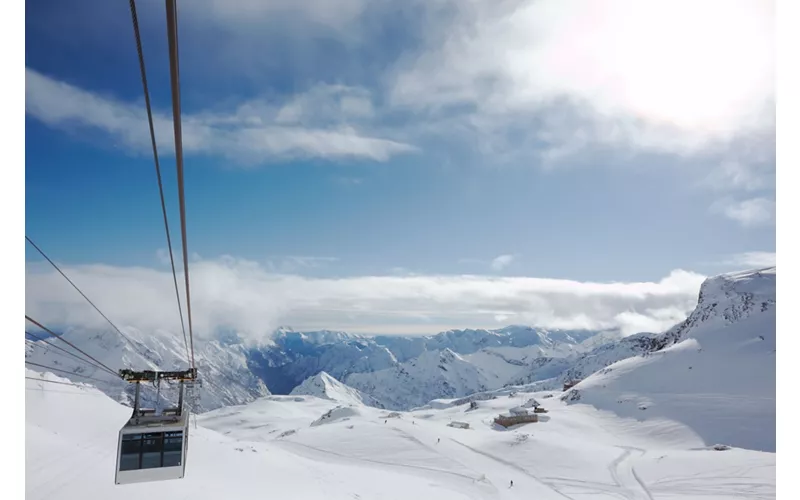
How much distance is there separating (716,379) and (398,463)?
305ft

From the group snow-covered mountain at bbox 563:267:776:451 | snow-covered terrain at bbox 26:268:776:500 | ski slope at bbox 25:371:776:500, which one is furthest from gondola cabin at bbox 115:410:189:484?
snow-covered mountain at bbox 563:267:776:451

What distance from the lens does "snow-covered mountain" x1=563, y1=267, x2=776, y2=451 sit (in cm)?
8562

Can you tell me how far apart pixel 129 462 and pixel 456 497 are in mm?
31900

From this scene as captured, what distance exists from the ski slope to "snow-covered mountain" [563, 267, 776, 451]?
9300 millimetres

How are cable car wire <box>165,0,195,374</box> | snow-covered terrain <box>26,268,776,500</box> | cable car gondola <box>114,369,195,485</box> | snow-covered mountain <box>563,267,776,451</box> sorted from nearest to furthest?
cable car wire <box>165,0,195,374</box> → cable car gondola <box>114,369,195,485</box> → snow-covered terrain <box>26,268,776,500</box> → snow-covered mountain <box>563,267,776,451</box>

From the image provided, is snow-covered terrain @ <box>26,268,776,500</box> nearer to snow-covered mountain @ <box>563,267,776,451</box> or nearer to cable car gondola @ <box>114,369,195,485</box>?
snow-covered mountain @ <box>563,267,776,451</box>

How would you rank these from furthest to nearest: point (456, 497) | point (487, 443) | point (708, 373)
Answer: point (708, 373) → point (487, 443) → point (456, 497)

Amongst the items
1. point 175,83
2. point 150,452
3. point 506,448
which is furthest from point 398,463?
point 175,83

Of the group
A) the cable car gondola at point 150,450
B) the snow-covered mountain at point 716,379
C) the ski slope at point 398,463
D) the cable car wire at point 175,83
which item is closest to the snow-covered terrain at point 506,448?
the ski slope at point 398,463

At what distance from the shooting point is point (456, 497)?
44.9m

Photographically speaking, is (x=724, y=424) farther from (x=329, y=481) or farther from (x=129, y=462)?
(x=129, y=462)

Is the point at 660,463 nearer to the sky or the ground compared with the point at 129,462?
nearer to the ground

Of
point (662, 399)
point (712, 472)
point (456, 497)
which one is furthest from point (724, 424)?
point (456, 497)

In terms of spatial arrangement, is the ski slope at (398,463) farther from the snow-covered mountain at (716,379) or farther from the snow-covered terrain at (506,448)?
the snow-covered mountain at (716,379)
